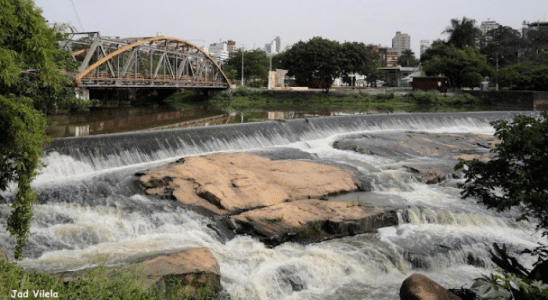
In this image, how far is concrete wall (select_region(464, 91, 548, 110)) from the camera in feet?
146

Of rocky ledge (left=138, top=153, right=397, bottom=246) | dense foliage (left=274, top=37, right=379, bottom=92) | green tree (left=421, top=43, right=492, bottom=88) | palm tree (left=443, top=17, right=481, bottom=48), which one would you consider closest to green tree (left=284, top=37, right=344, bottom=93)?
dense foliage (left=274, top=37, right=379, bottom=92)

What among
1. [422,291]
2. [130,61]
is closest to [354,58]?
[130,61]

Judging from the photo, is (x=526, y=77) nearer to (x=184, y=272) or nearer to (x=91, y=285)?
(x=184, y=272)

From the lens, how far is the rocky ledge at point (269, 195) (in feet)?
31.8

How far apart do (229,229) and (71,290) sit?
4.44 meters

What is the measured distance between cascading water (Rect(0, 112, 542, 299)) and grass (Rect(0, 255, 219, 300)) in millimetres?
1064

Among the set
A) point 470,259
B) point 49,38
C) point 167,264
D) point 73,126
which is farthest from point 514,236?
point 73,126

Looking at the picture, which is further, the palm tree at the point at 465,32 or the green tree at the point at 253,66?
the green tree at the point at 253,66

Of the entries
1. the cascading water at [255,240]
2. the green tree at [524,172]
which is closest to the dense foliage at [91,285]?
the cascading water at [255,240]

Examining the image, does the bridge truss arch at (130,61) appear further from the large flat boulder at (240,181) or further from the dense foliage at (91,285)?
the dense foliage at (91,285)

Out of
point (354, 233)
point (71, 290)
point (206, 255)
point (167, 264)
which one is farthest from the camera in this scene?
point (354, 233)

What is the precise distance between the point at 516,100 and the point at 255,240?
43.9 m

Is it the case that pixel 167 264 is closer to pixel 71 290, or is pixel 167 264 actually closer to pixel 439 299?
pixel 71 290

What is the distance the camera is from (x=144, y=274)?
6.57 meters
